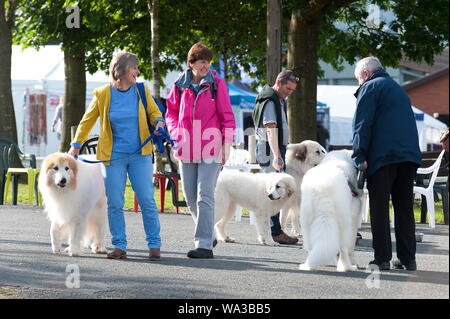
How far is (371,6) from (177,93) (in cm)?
1329

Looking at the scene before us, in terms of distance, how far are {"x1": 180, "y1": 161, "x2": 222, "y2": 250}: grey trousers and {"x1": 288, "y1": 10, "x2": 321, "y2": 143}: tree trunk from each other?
21.8 ft

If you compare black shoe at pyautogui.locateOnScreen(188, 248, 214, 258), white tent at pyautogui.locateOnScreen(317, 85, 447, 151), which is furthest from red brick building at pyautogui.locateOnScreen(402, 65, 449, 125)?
black shoe at pyautogui.locateOnScreen(188, 248, 214, 258)

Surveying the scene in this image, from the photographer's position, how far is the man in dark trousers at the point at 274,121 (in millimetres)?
8336

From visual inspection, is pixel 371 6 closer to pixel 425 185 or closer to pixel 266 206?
pixel 425 185

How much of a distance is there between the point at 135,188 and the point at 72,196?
68cm

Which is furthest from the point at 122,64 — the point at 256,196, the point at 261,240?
the point at 261,240

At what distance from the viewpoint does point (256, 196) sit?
8.65m

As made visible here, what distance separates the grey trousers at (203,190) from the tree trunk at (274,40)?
16.1 ft

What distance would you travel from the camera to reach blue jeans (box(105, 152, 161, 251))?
7164mm

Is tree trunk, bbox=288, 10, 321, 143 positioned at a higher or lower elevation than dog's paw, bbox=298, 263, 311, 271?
higher

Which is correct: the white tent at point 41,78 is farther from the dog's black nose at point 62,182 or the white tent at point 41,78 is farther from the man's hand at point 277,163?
the dog's black nose at point 62,182

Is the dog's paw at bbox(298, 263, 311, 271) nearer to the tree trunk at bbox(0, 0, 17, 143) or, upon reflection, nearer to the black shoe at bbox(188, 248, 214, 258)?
the black shoe at bbox(188, 248, 214, 258)

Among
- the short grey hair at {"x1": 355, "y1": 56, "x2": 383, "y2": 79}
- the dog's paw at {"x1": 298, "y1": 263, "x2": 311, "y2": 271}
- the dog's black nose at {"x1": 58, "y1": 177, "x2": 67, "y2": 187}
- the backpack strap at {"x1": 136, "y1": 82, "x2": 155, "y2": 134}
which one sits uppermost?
the short grey hair at {"x1": 355, "y1": 56, "x2": 383, "y2": 79}

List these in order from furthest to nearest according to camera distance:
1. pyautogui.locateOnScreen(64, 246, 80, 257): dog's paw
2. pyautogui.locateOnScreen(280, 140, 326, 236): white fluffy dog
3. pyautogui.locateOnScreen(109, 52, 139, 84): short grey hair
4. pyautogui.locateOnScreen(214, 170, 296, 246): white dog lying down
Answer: pyautogui.locateOnScreen(280, 140, 326, 236): white fluffy dog → pyautogui.locateOnScreen(214, 170, 296, 246): white dog lying down → pyautogui.locateOnScreen(64, 246, 80, 257): dog's paw → pyautogui.locateOnScreen(109, 52, 139, 84): short grey hair
